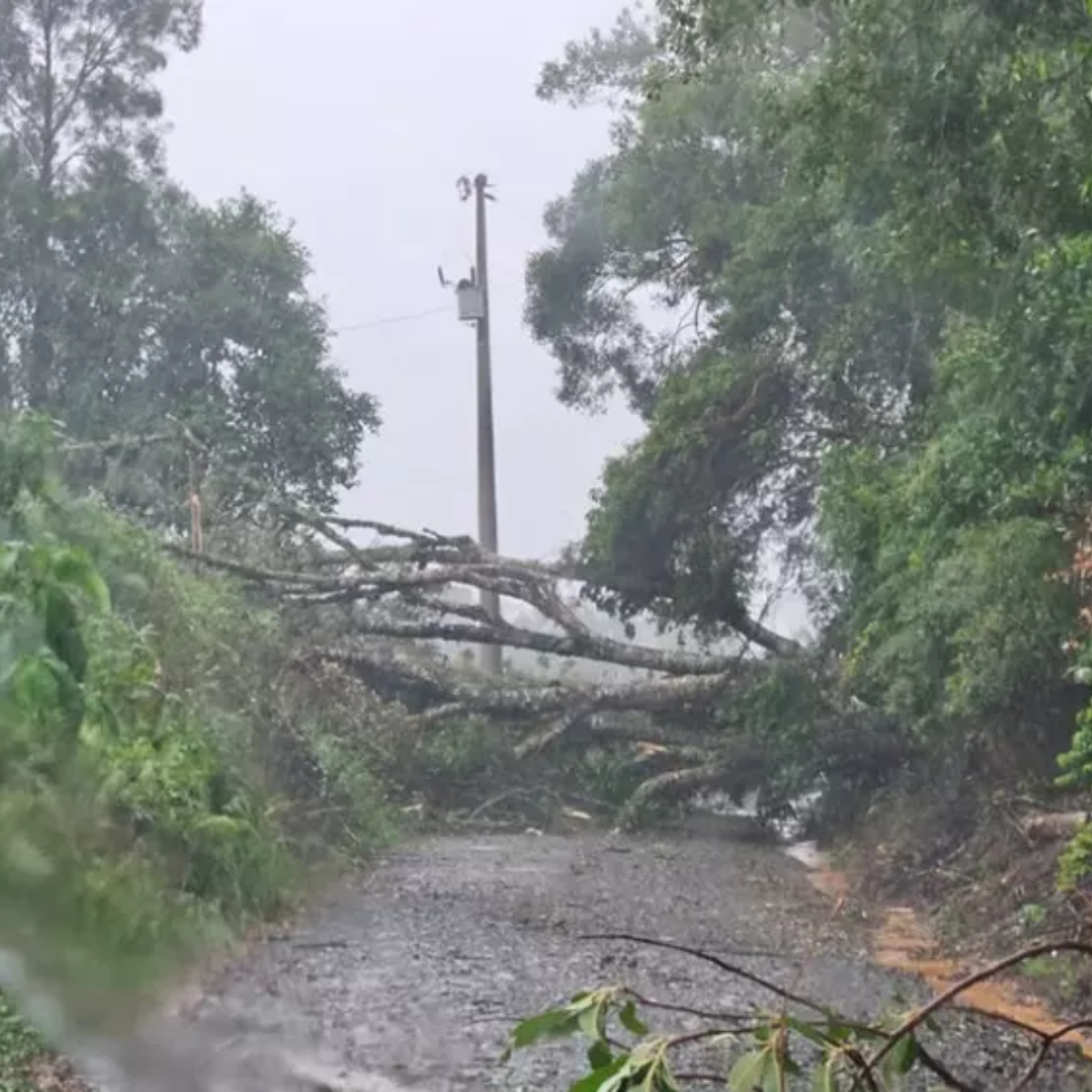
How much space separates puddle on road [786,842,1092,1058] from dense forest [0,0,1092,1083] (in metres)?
0.78

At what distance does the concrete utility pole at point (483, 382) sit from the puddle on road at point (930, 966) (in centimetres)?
884

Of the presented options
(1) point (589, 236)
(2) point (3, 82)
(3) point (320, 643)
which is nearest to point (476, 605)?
(3) point (320, 643)

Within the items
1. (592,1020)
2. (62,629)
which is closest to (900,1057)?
(592,1020)

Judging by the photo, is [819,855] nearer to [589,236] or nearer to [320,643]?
[320,643]

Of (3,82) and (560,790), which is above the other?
(3,82)

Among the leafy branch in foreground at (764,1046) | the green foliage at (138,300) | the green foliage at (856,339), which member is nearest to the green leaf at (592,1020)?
the leafy branch in foreground at (764,1046)

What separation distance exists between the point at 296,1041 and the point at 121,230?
1718 cm

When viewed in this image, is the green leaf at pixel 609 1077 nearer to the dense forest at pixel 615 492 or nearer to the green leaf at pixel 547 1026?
the green leaf at pixel 547 1026

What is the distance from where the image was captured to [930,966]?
937 centimetres

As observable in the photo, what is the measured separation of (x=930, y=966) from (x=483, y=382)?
47.8ft

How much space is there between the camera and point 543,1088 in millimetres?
5551

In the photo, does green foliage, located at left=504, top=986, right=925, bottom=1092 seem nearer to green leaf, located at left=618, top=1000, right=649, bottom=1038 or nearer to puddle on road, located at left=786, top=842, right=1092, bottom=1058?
green leaf, located at left=618, top=1000, right=649, bottom=1038

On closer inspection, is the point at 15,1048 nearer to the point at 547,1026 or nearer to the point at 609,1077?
the point at 547,1026

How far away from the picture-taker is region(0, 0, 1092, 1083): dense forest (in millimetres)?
9242
